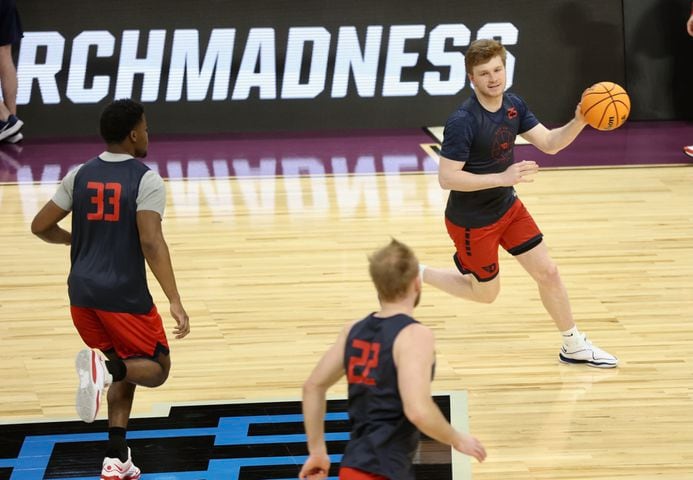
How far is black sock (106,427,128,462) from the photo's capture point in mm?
5344

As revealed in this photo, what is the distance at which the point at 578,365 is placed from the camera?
6797 mm

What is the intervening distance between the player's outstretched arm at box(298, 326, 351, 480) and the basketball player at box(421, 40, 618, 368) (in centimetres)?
239

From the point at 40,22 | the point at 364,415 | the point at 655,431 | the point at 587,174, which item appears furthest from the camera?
the point at 40,22

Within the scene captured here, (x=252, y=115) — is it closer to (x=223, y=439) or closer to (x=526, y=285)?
(x=526, y=285)

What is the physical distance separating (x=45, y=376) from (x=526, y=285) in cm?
345

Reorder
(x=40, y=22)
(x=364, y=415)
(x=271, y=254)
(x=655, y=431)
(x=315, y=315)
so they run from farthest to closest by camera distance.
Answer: (x=40, y=22) → (x=271, y=254) → (x=315, y=315) → (x=655, y=431) → (x=364, y=415)

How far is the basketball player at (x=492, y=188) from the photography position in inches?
245

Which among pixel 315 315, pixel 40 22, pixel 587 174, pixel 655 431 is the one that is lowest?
pixel 655 431

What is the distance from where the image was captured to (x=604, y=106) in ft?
22.1

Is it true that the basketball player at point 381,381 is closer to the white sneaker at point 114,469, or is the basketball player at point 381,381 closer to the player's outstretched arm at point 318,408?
the player's outstretched arm at point 318,408

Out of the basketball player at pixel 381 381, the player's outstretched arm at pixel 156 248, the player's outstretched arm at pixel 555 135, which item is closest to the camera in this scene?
the basketball player at pixel 381 381

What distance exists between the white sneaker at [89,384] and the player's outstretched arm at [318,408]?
57.8 inches

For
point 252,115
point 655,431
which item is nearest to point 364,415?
point 655,431

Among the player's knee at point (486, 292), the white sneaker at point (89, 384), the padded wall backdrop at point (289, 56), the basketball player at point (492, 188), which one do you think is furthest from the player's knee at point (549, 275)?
the padded wall backdrop at point (289, 56)
